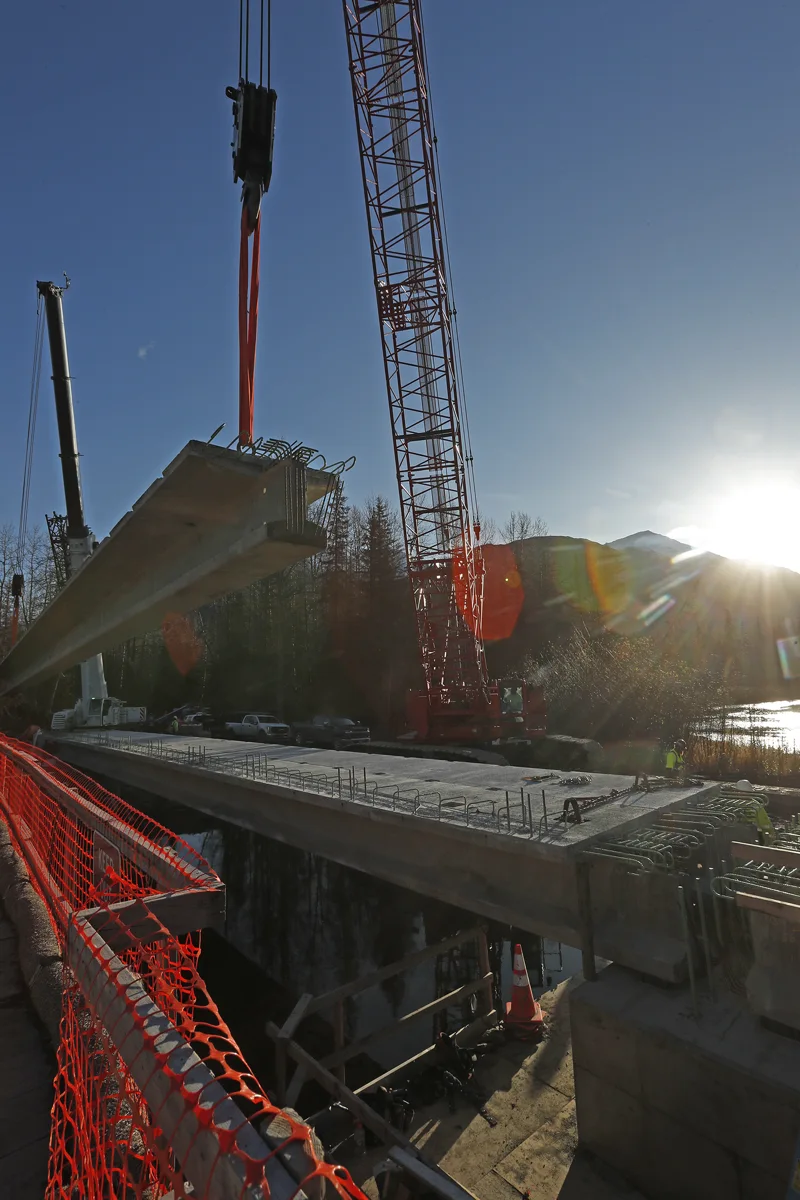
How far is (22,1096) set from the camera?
346cm

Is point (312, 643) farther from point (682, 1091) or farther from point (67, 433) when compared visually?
point (682, 1091)

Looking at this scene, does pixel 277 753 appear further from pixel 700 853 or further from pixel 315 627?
pixel 315 627

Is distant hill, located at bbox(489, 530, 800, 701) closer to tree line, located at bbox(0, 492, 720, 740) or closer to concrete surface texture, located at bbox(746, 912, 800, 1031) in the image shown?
tree line, located at bbox(0, 492, 720, 740)

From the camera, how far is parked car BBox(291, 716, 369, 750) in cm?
3266

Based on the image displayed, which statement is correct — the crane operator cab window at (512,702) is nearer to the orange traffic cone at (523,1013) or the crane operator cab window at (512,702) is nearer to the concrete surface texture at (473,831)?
the concrete surface texture at (473,831)

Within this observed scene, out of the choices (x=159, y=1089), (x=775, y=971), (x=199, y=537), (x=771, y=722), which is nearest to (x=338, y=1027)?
(x=775, y=971)

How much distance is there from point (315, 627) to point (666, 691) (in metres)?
31.9

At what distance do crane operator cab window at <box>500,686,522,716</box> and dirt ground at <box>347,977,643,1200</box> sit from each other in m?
20.0

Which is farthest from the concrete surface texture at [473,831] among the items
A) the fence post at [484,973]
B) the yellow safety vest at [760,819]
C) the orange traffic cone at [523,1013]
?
the orange traffic cone at [523,1013]

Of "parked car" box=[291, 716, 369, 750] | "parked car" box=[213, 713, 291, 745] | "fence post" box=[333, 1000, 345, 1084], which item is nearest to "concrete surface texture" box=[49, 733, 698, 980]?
"fence post" box=[333, 1000, 345, 1084]

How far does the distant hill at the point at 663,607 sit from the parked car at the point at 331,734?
69.1ft

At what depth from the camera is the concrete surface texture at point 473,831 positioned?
21.7 ft

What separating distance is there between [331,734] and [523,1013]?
2455 centimetres

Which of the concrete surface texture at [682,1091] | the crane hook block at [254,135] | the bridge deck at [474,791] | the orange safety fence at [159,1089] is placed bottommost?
the concrete surface texture at [682,1091]
